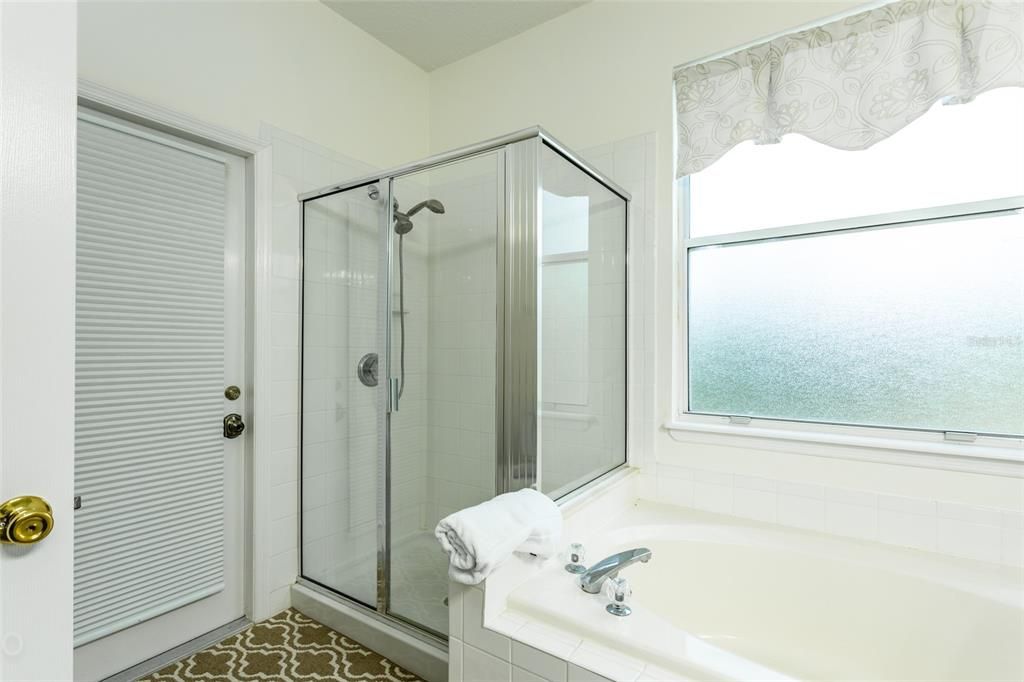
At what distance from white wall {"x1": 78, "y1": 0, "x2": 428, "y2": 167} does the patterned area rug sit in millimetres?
1927

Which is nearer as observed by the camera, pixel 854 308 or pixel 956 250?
pixel 956 250

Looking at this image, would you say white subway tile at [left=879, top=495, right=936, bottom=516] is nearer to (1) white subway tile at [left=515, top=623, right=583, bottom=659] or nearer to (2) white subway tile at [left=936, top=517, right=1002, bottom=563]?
(2) white subway tile at [left=936, top=517, right=1002, bottom=563]

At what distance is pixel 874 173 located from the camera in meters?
1.79

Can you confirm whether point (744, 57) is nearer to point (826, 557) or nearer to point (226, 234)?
point (826, 557)

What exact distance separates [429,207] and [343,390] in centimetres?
83

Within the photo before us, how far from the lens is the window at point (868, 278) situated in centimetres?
160

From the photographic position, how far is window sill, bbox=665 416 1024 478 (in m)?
1.57

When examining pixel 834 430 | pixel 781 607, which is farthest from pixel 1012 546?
pixel 781 607

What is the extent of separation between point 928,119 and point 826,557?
151 centimetres

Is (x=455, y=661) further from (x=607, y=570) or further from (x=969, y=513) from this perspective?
(x=969, y=513)

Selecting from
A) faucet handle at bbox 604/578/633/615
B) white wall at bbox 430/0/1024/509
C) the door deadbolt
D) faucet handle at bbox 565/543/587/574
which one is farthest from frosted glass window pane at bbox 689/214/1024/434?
the door deadbolt

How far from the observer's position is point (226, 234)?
6.48ft

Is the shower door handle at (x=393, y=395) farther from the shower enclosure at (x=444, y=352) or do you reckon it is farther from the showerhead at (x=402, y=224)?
the showerhead at (x=402, y=224)

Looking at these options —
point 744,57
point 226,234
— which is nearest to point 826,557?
point 744,57
